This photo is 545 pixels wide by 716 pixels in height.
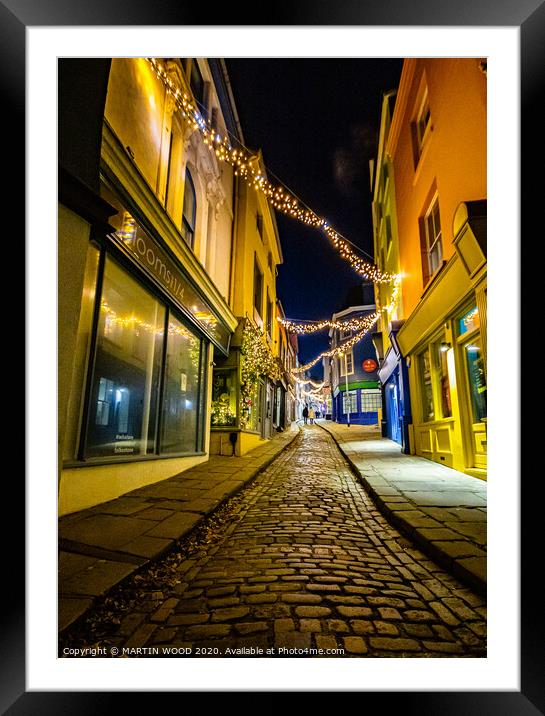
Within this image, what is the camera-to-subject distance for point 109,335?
511 cm

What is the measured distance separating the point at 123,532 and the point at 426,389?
8820mm

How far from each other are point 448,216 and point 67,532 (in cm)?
835

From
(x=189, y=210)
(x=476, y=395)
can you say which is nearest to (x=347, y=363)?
(x=476, y=395)

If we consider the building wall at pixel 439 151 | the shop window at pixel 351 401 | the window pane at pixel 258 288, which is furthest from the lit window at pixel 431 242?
the shop window at pixel 351 401

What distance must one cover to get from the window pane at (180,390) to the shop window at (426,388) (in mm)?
6223

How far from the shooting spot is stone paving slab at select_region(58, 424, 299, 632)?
244 centimetres

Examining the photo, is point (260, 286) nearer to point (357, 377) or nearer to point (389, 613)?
point (389, 613)

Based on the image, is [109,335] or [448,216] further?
[448,216]

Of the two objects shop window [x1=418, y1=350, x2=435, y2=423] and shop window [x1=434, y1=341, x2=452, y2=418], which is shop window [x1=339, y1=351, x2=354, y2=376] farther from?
shop window [x1=434, y1=341, x2=452, y2=418]

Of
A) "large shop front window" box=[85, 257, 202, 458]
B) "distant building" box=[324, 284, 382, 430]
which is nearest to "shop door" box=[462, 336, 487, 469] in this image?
"large shop front window" box=[85, 257, 202, 458]
